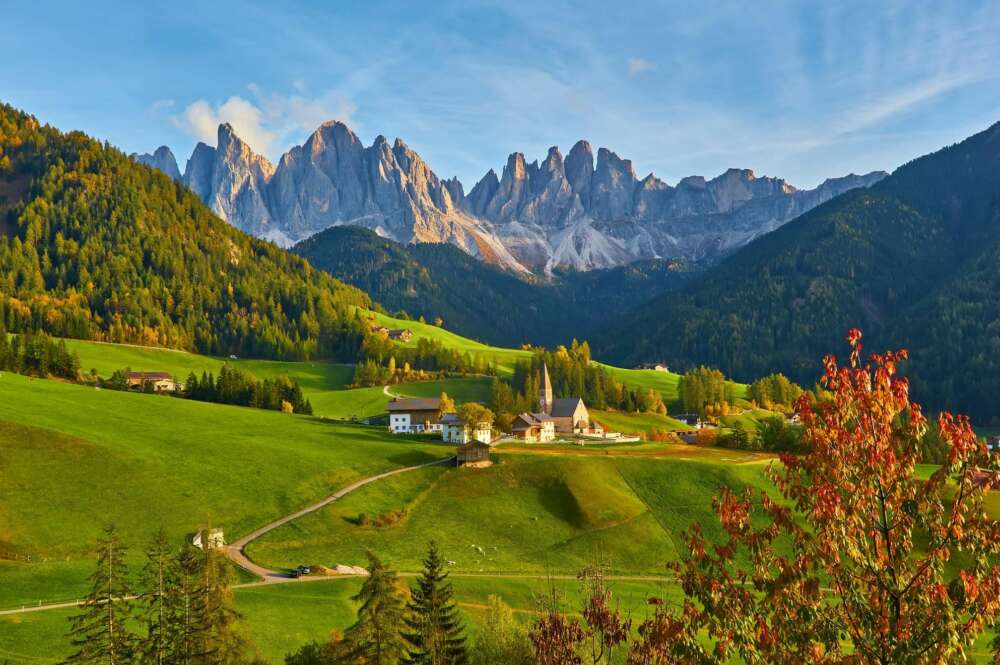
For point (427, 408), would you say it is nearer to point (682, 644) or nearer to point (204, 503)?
point (204, 503)

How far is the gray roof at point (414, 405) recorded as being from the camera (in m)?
145

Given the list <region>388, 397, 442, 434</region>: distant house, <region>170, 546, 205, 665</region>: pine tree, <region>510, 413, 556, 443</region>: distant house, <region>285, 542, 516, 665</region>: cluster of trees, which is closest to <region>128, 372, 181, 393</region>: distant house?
<region>388, 397, 442, 434</region>: distant house

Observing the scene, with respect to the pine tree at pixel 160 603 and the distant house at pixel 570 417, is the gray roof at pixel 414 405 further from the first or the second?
the pine tree at pixel 160 603

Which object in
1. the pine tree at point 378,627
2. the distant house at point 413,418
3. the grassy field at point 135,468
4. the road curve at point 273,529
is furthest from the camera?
the distant house at point 413,418

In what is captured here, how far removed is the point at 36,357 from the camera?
479ft

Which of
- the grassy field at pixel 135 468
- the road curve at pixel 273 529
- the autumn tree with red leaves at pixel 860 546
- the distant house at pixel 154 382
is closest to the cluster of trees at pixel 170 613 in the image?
the grassy field at pixel 135 468

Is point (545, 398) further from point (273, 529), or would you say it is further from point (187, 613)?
point (187, 613)

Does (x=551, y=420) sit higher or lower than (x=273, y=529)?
higher

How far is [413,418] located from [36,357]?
76671 millimetres

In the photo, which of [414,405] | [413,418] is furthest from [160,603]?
[414,405]

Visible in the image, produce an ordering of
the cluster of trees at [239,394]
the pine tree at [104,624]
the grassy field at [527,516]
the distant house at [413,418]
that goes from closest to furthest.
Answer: the pine tree at [104,624], the grassy field at [527,516], the distant house at [413,418], the cluster of trees at [239,394]

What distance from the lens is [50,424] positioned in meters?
97.4

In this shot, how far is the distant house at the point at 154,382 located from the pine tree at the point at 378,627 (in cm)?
13099

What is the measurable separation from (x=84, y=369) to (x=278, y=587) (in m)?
126
